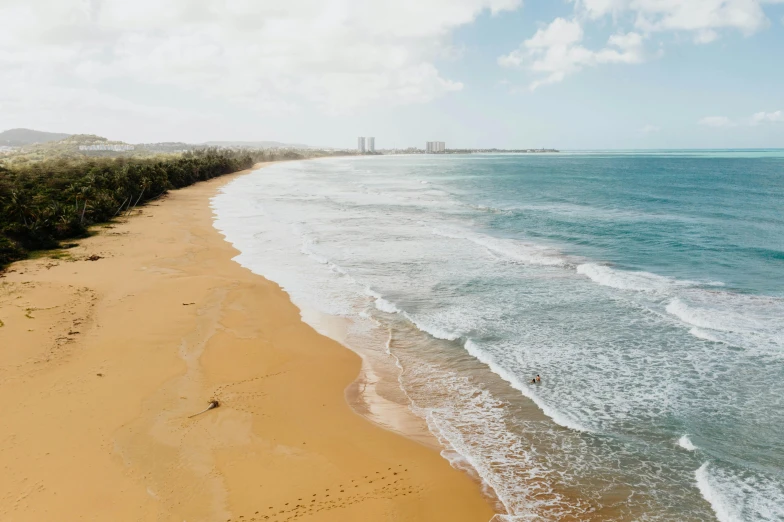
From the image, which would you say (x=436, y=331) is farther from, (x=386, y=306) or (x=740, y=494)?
(x=740, y=494)

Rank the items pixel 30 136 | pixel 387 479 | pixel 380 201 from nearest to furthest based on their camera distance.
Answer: pixel 387 479
pixel 380 201
pixel 30 136

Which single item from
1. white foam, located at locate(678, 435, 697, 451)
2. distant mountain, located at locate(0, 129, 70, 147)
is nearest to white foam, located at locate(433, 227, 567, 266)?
white foam, located at locate(678, 435, 697, 451)

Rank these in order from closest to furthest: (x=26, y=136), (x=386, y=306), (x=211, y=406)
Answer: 1. (x=211, y=406)
2. (x=386, y=306)
3. (x=26, y=136)

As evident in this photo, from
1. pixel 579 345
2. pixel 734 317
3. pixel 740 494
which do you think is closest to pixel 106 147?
pixel 579 345

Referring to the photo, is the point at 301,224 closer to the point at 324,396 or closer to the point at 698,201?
the point at 324,396

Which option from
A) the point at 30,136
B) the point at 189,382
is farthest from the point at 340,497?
the point at 30,136

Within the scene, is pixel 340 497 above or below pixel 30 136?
below

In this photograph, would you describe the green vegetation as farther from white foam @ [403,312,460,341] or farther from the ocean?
white foam @ [403,312,460,341]
